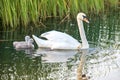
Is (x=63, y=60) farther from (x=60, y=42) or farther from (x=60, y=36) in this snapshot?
(x=60, y=42)

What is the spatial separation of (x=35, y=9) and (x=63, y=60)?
3.64 m

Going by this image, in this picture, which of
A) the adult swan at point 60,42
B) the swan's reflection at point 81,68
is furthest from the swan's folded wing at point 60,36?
the swan's reflection at point 81,68

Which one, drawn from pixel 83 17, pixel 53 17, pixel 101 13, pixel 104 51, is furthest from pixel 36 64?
pixel 101 13

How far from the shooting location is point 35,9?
44.5 feet

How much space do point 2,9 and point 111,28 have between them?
3.83 meters

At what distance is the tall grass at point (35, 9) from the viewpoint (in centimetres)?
1302

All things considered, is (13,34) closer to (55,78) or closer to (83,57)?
(83,57)

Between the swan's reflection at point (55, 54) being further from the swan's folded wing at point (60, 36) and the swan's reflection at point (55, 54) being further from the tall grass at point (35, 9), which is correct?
the tall grass at point (35, 9)

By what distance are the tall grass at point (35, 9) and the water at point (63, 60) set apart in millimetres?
381

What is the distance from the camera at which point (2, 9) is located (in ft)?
42.5

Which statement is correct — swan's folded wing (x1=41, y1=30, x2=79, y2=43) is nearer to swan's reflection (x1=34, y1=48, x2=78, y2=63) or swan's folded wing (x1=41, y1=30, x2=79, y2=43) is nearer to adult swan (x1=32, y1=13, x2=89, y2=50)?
adult swan (x1=32, y1=13, x2=89, y2=50)

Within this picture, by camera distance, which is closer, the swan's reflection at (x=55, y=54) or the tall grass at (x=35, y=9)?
the swan's reflection at (x=55, y=54)

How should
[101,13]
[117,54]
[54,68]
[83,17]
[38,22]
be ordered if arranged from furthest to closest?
1. [101,13]
2. [38,22]
3. [83,17]
4. [117,54]
5. [54,68]

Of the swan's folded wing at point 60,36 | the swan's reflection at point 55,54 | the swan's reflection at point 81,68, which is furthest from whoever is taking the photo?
the swan's folded wing at point 60,36
